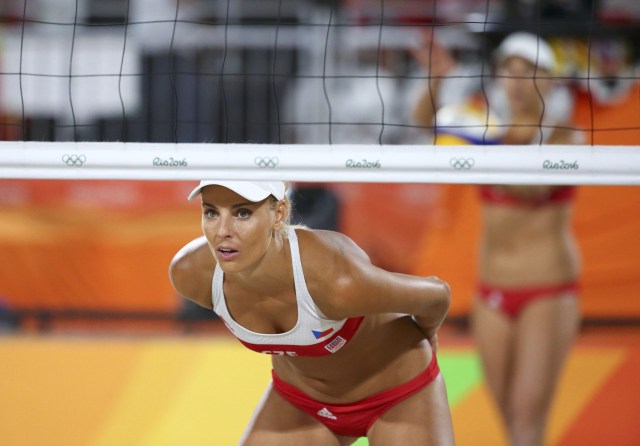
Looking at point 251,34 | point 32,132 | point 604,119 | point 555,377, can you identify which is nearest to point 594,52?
point 604,119

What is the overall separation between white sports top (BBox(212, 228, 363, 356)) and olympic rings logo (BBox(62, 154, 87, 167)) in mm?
535

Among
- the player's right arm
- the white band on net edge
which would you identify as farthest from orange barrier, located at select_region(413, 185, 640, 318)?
the player's right arm

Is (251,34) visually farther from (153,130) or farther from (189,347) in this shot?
(189,347)

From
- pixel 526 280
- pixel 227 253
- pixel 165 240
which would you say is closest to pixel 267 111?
pixel 165 240

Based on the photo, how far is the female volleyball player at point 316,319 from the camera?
8.98 feet

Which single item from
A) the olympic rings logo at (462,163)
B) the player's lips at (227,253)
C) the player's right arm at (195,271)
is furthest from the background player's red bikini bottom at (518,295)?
the player's lips at (227,253)

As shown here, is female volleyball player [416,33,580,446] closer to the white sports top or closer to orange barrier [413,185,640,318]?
the white sports top

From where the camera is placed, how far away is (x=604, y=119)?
607 cm

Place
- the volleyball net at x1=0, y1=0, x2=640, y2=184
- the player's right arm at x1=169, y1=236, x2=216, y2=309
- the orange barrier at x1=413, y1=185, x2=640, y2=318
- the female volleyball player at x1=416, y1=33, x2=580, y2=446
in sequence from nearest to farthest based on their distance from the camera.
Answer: the player's right arm at x1=169, y1=236, x2=216, y2=309 → the female volleyball player at x1=416, y1=33, x2=580, y2=446 → the orange barrier at x1=413, y1=185, x2=640, y2=318 → the volleyball net at x1=0, y1=0, x2=640, y2=184

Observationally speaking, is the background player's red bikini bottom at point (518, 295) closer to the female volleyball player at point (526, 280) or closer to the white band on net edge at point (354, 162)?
the female volleyball player at point (526, 280)

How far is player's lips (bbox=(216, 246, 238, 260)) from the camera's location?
267 cm

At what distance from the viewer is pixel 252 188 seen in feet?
8.93

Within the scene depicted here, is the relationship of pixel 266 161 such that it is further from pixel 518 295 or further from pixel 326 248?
pixel 518 295

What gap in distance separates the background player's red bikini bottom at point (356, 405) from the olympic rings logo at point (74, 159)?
3.41 feet
